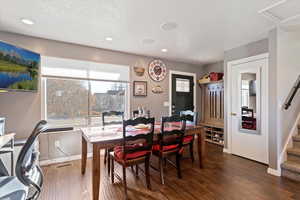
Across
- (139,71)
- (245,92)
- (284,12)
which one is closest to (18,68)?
(139,71)

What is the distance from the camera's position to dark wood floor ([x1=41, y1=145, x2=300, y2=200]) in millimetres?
1976

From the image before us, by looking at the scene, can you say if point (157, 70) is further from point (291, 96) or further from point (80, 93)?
point (291, 96)

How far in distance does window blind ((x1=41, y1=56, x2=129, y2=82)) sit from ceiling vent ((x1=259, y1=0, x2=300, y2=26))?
9.55 feet

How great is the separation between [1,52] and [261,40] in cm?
449

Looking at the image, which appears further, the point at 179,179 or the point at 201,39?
the point at 201,39

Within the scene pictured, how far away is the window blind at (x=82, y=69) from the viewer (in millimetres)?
3105

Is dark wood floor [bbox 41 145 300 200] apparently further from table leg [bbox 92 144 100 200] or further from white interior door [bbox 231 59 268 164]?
white interior door [bbox 231 59 268 164]

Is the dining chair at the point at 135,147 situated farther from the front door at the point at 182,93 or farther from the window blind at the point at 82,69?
the front door at the point at 182,93

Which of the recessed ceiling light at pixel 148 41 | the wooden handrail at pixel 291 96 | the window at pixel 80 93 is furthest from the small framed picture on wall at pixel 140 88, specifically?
the wooden handrail at pixel 291 96

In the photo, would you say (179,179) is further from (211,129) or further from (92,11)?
(92,11)

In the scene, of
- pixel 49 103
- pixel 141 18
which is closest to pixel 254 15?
pixel 141 18

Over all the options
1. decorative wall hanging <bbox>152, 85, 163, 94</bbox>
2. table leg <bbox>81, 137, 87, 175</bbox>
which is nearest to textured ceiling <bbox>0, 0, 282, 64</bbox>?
decorative wall hanging <bbox>152, 85, 163, 94</bbox>

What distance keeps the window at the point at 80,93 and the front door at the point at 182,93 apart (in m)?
1.54

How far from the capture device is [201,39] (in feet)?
10.1
